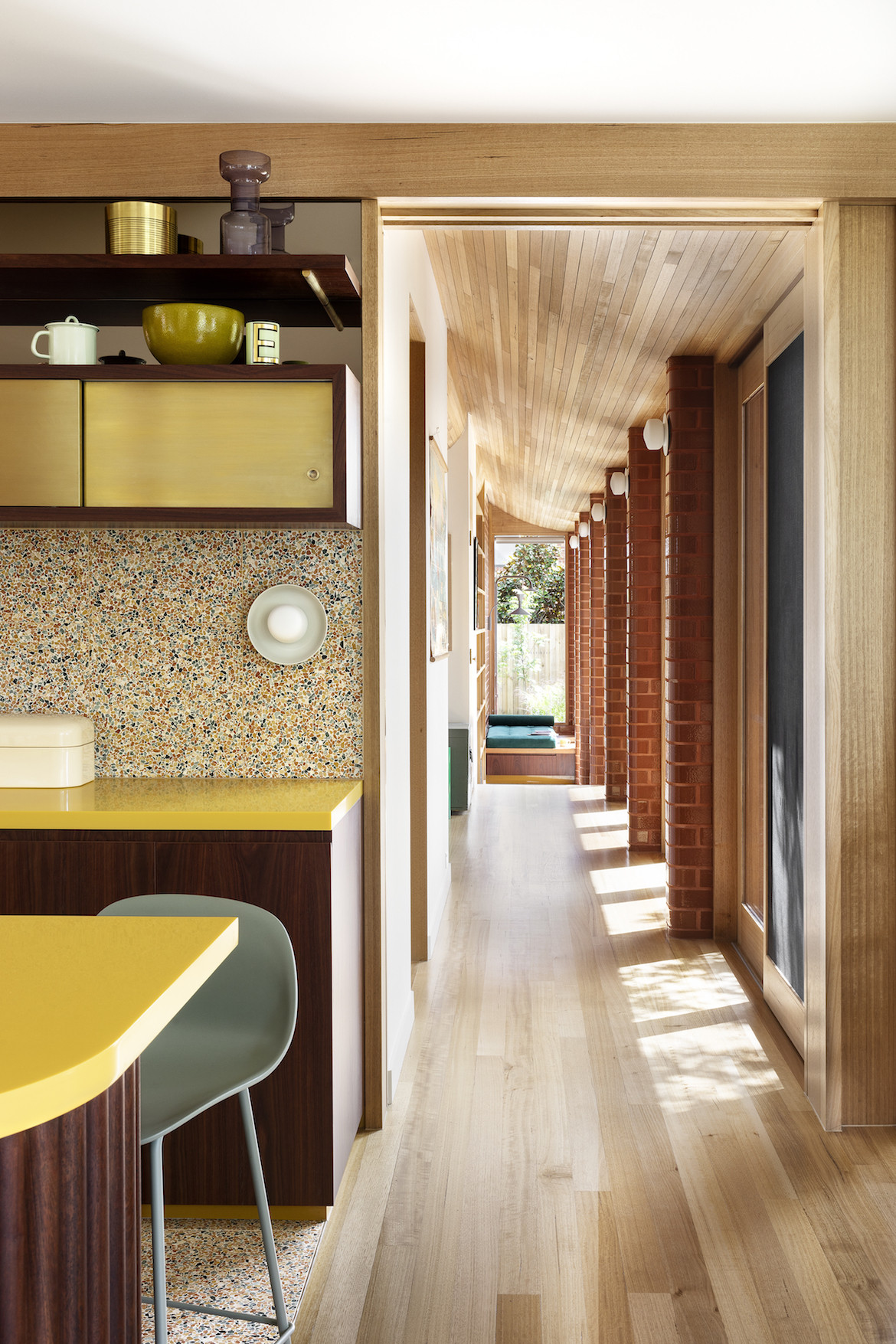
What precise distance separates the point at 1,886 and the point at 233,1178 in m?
0.82

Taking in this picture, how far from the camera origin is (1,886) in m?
2.26

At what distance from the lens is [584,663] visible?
10.6 m

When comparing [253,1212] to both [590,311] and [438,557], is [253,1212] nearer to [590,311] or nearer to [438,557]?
[438,557]

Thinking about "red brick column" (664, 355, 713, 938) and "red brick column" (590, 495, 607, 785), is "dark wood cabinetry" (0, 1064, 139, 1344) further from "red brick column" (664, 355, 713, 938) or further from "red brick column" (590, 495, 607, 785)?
"red brick column" (590, 495, 607, 785)

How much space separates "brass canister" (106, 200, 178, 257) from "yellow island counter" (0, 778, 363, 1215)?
4.16ft

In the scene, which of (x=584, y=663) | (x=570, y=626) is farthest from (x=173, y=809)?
(x=570, y=626)

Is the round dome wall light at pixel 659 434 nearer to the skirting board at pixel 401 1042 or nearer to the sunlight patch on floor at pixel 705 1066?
the sunlight patch on floor at pixel 705 1066

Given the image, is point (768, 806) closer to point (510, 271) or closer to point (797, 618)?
point (797, 618)

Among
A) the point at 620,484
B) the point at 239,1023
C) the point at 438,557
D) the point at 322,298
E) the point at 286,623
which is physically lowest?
the point at 239,1023

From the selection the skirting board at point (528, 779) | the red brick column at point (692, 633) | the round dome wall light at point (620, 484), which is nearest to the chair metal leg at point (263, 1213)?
the red brick column at point (692, 633)

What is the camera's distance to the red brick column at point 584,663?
32.8 ft

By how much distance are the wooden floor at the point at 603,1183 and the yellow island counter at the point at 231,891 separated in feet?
0.77

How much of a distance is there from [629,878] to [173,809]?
12.3 ft

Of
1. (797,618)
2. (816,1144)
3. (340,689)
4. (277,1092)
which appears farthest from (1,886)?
(797,618)
